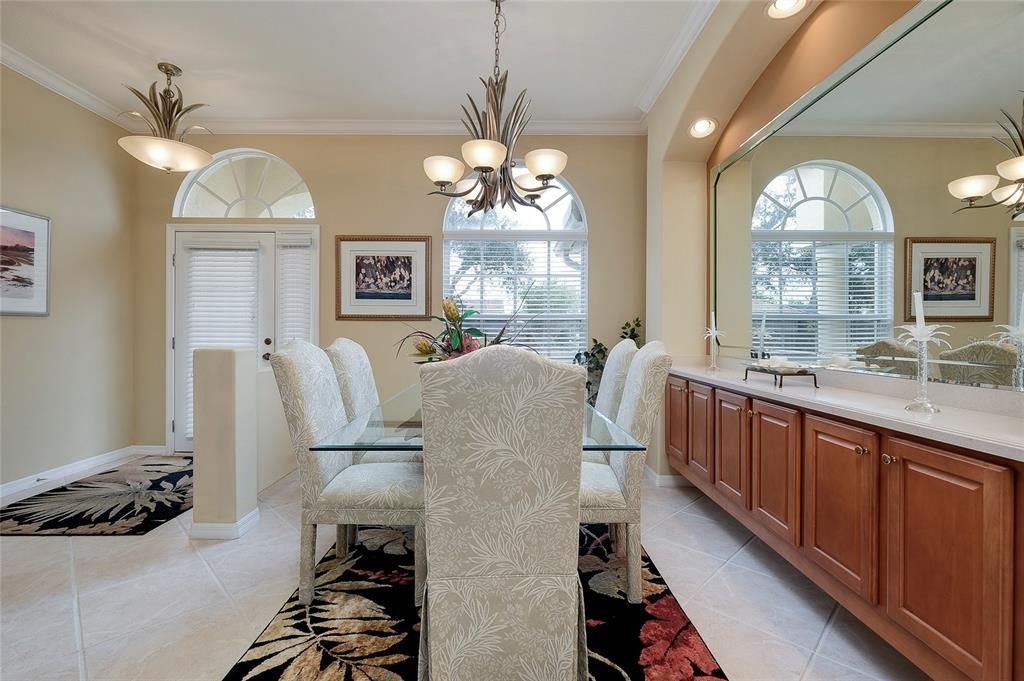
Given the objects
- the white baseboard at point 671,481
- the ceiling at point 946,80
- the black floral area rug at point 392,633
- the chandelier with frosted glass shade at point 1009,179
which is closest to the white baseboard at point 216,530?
the black floral area rug at point 392,633

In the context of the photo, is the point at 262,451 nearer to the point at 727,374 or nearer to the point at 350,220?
the point at 350,220

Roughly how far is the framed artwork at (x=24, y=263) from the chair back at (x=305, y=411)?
2.84m

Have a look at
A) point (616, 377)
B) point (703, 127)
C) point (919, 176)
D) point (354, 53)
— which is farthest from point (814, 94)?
point (354, 53)

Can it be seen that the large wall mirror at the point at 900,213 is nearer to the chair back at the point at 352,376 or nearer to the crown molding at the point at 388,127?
the crown molding at the point at 388,127

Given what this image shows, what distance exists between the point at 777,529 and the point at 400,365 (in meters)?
3.14

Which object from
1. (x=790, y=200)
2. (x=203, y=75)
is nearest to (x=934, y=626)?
(x=790, y=200)

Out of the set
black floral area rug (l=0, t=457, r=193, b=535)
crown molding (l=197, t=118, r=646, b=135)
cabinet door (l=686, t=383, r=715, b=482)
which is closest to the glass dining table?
cabinet door (l=686, t=383, r=715, b=482)

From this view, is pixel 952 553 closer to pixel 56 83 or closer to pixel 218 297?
pixel 218 297

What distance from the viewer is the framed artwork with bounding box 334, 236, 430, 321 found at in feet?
13.5

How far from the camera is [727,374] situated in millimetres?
2938

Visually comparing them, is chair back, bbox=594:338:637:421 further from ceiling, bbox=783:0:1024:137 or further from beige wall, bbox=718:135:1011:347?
ceiling, bbox=783:0:1024:137

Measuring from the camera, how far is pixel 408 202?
4.12m

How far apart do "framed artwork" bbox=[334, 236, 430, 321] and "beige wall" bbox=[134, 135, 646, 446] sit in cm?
8

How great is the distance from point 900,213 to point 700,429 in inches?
59.8
